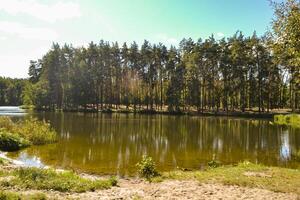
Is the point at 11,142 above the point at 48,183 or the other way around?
the other way around

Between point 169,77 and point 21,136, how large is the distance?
246 ft

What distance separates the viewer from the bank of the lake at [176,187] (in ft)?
40.3

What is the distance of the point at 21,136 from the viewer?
104ft

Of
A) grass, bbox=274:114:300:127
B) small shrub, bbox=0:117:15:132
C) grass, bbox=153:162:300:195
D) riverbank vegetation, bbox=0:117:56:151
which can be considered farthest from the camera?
grass, bbox=274:114:300:127

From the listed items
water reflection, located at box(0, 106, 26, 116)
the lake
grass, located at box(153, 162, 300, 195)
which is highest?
water reflection, located at box(0, 106, 26, 116)

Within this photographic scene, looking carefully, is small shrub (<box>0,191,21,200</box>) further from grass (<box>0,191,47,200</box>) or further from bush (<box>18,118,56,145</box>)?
bush (<box>18,118,56,145</box>)

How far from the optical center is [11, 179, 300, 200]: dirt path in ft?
39.9

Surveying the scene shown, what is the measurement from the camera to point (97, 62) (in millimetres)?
105938

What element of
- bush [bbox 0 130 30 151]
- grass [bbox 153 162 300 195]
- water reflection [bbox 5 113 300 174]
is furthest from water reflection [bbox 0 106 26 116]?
grass [bbox 153 162 300 195]

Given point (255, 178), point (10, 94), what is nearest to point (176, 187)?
point (255, 178)

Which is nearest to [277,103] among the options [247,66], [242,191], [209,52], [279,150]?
[247,66]

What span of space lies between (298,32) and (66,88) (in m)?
91.8

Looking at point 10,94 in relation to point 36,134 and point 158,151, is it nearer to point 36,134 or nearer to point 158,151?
point 36,134

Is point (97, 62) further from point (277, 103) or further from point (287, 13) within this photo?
point (287, 13)
